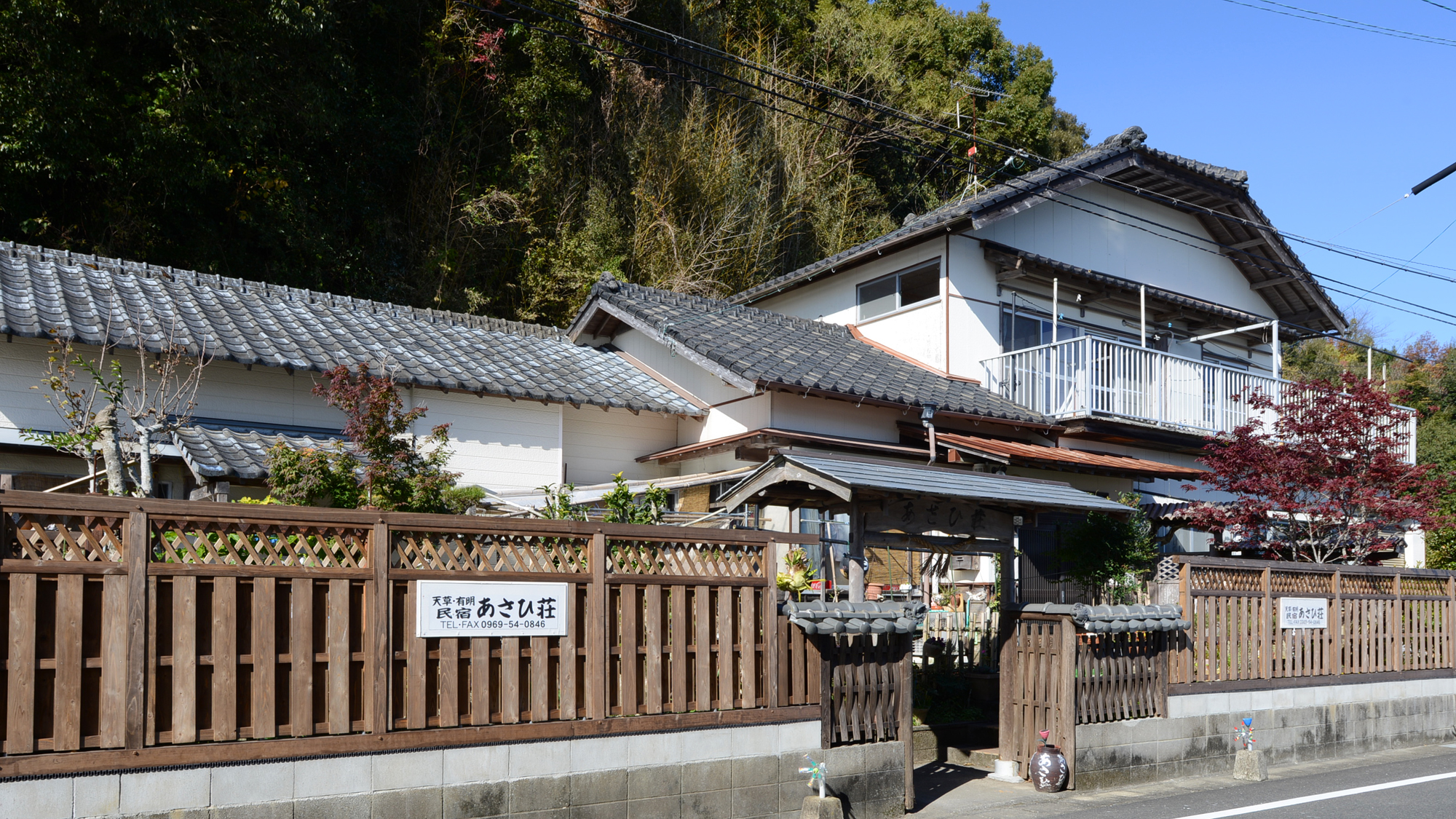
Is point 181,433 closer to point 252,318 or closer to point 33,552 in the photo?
point 252,318

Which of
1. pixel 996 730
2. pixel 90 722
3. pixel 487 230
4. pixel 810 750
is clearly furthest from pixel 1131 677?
pixel 487 230

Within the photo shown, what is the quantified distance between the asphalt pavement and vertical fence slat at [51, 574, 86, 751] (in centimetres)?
672

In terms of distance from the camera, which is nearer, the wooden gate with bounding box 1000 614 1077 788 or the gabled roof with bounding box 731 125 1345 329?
the wooden gate with bounding box 1000 614 1077 788

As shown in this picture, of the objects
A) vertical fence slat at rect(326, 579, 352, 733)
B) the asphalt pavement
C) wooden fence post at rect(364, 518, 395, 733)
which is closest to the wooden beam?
the asphalt pavement

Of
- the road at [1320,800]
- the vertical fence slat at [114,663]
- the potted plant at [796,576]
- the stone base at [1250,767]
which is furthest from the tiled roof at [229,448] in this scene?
the stone base at [1250,767]

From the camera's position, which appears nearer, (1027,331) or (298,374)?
(298,374)

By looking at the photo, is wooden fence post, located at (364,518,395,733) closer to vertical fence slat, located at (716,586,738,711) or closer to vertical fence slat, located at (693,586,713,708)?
vertical fence slat, located at (693,586,713,708)

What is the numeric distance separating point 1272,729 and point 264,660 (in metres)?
11.5

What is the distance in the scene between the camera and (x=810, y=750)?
9109 millimetres

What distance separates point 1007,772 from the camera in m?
11.0

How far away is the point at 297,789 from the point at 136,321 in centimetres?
806

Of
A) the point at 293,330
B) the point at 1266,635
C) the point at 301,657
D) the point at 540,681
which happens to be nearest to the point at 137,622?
the point at 301,657

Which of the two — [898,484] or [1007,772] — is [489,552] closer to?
[898,484]

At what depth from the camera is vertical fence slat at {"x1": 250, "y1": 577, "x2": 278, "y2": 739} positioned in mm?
6711
